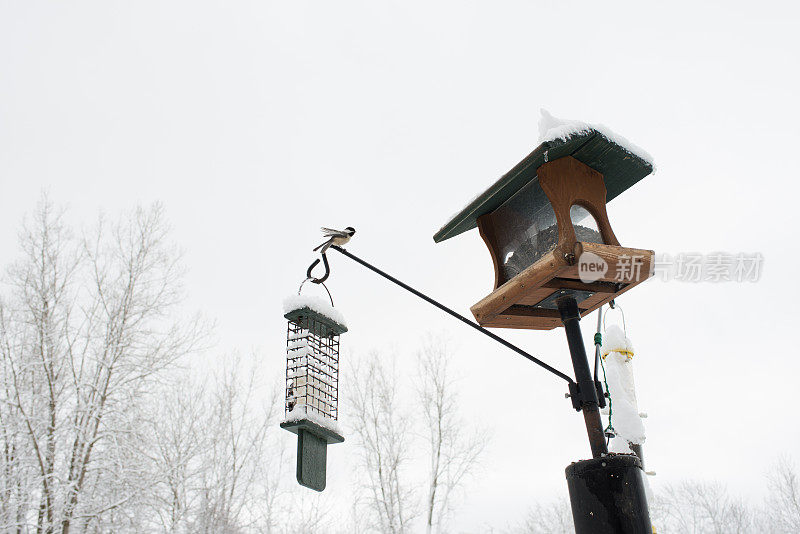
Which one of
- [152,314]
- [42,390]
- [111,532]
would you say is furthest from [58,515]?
[152,314]

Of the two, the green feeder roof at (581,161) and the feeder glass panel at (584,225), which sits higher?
the green feeder roof at (581,161)

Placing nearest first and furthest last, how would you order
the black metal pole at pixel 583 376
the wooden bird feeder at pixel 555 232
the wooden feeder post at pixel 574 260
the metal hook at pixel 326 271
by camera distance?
the wooden feeder post at pixel 574 260 → the black metal pole at pixel 583 376 → the wooden bird feeder at pixel 555 232 → the metal hook at pixel 326 271

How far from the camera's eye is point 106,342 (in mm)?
8539

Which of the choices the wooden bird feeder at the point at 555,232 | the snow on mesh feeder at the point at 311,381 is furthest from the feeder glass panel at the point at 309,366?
the wooden bird feeder at the point at 555,232

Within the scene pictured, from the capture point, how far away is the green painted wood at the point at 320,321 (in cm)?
246

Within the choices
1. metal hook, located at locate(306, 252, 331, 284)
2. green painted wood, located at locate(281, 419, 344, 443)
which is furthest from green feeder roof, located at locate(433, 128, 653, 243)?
green painted wood, located at locate(281, 419, 344, 443)

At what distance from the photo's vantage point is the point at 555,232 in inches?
85.8

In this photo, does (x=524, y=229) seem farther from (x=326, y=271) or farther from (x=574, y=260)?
(x=326, y=271)

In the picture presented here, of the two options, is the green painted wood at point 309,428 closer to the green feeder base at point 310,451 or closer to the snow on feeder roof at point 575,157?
the green feeder base at point 310,451

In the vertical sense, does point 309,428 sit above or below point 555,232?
below

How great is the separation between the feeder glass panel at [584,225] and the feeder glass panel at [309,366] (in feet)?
3.95

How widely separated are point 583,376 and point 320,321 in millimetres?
1151

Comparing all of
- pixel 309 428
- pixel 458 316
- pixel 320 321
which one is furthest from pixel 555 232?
pixel 309 428

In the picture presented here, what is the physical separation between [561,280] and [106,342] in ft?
27.2
